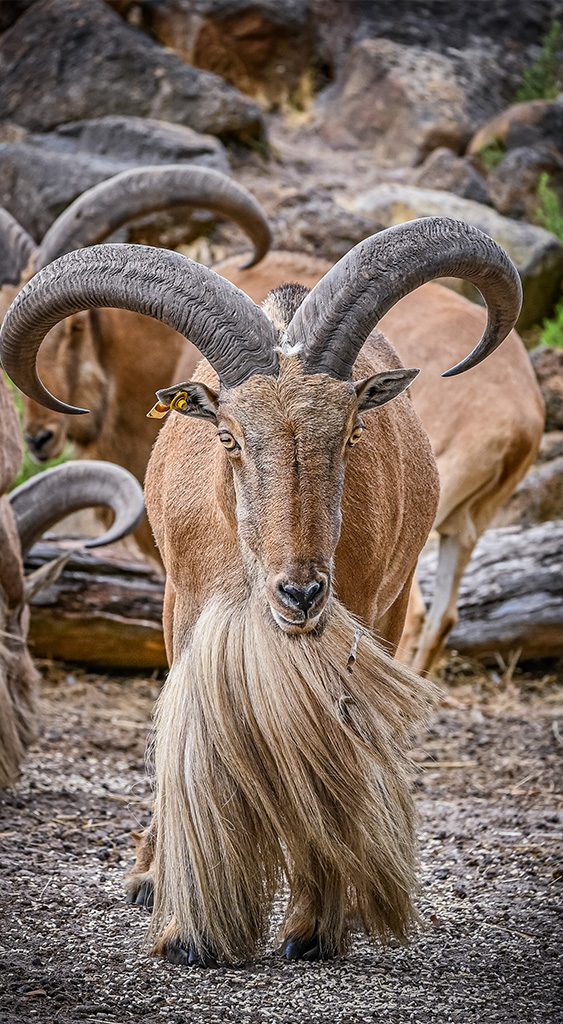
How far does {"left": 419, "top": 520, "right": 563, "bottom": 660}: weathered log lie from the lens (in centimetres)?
659

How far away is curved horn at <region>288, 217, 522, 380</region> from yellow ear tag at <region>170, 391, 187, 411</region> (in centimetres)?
31

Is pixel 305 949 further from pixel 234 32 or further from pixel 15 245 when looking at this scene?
pixel 234 32

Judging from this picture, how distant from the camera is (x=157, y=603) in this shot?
6.33 metres

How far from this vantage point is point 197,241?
407 inches

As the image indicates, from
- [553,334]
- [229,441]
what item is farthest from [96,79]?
[229,441]

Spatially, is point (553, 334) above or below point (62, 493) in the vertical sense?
above

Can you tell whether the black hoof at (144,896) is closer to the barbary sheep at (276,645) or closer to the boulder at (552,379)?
the barbary sheep at (276,645)

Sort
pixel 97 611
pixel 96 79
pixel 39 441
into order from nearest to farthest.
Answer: pixel 97 611 → pixel 39 441 → pixel 96 79

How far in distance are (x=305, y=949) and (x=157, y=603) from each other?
3512 mm

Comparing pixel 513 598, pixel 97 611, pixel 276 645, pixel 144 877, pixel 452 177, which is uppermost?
pixel 452 177

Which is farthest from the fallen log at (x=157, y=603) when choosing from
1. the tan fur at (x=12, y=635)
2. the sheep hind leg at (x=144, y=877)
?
the sheep hind leg at (x=144, y=877)

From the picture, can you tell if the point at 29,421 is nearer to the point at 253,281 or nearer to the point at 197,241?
the point at 253,281

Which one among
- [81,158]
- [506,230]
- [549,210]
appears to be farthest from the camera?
[549,210]

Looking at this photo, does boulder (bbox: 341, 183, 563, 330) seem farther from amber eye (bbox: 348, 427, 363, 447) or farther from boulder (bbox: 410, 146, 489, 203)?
amber eye (bbox: 348, 427, 363, 447)
